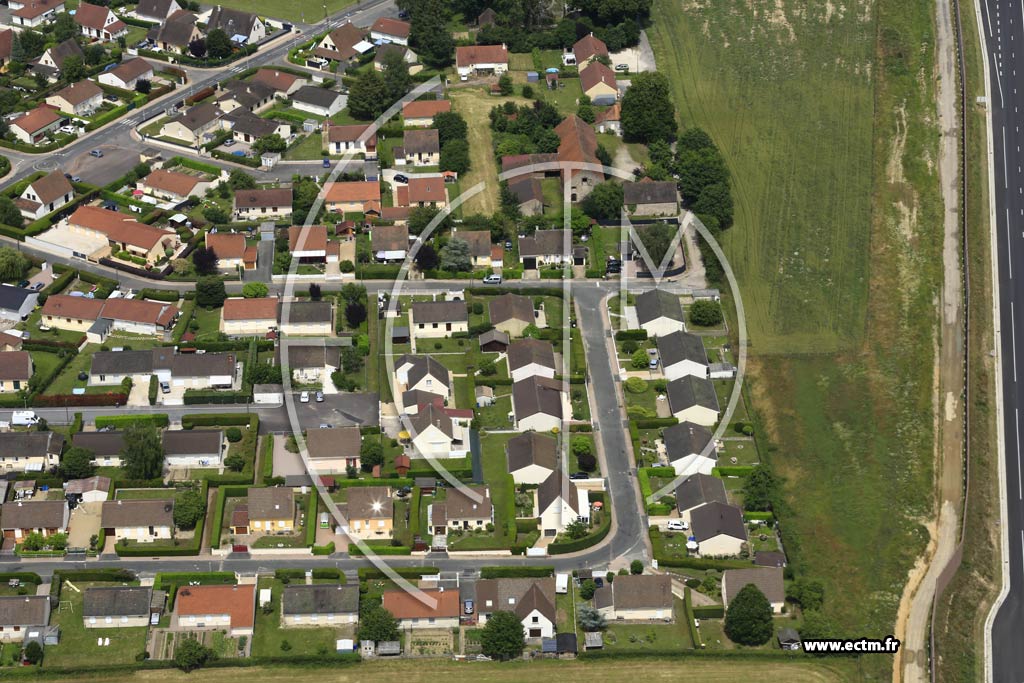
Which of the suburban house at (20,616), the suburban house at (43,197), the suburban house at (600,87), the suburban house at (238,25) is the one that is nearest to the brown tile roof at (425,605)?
the suburban house at (20,616)

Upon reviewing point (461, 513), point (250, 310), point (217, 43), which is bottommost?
point (461, 513)

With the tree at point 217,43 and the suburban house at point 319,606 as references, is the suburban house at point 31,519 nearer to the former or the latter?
the suburban house at point 319,606

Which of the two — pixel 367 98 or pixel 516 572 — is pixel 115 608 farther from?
pixel 367 98

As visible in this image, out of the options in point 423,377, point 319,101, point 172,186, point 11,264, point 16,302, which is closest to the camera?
point 423,377

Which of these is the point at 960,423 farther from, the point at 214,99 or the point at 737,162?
the point at 214,99

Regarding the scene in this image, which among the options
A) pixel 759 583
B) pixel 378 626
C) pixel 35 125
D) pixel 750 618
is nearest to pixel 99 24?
pixel 35 125

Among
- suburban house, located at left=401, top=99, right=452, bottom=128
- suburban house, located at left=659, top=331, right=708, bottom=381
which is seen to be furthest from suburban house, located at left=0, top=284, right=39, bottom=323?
suburban house, located at left=659, top=331, right=708, bottom=381

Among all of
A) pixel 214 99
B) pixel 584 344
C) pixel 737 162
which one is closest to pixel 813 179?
pixel 737 162
